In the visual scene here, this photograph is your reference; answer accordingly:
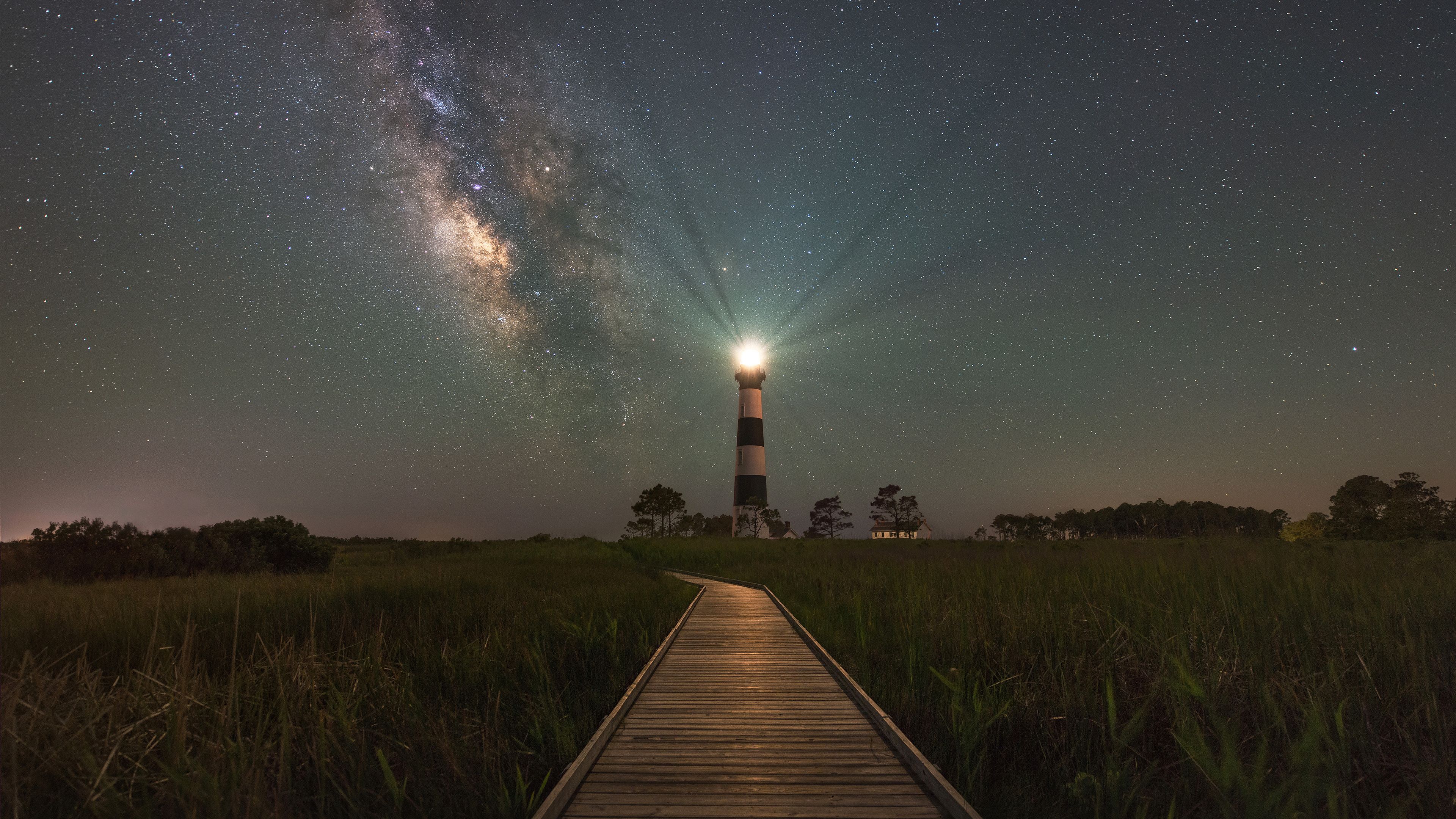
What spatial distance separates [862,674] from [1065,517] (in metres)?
75.0

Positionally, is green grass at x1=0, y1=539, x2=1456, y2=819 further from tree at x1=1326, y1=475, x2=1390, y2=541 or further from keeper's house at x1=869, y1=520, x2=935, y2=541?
keeper's house at x1=869, y1=520, x2=935, y2=541

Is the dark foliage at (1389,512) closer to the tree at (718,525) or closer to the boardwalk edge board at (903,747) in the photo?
the boardwalk edge board at (903,747)

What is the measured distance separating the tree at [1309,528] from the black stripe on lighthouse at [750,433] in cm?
3349

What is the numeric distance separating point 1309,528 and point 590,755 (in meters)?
37.7

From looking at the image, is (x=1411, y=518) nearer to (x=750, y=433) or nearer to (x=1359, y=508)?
(x=1359, y=508)

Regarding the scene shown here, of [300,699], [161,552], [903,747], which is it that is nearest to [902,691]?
[903,747]

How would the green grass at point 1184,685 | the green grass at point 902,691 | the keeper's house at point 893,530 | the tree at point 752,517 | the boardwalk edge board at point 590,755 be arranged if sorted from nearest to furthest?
the boardwalk edge board at point 590,755 → the green grass at point 902,691 → the green grass at point 1184,685 → the tree at point 752,517 → the keeper's house at point 893,530

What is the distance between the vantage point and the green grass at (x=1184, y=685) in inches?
162

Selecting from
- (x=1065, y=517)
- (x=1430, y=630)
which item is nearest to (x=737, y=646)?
A: (x=1430, y=630)

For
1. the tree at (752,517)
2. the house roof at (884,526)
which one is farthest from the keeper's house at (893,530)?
the tree at (752,517)

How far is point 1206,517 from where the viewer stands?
15102 millimetres

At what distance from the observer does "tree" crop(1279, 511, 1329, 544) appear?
2816 centimetres

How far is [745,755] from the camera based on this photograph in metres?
4.91

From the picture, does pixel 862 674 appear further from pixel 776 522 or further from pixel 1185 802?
pixel 776 522
